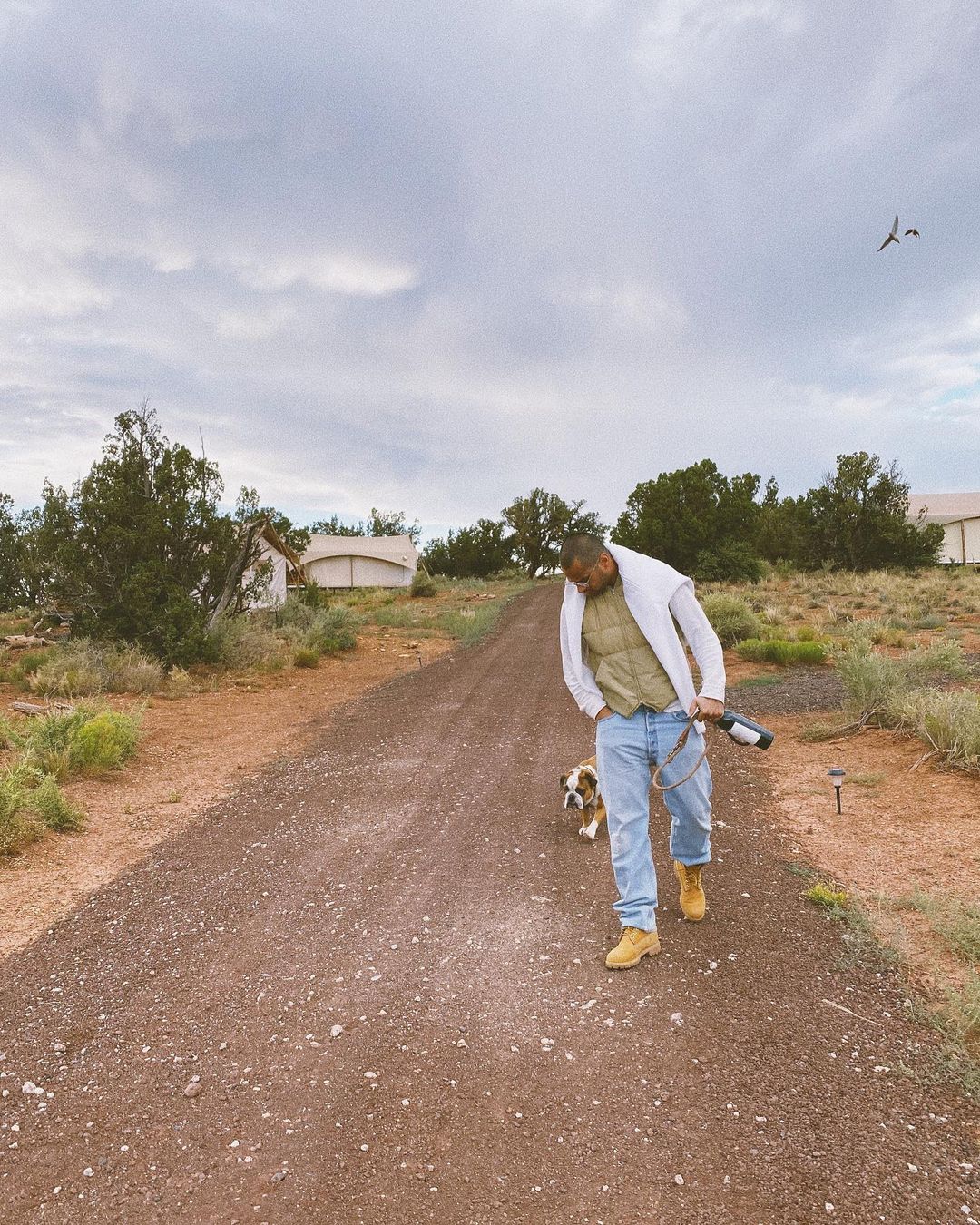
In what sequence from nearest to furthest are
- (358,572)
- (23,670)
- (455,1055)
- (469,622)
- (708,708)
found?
(455,1055), (708,708), (23,670), (469,622), (358,572)

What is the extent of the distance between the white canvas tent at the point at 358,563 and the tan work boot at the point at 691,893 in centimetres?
4404

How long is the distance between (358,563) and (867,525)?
29051 millimetres

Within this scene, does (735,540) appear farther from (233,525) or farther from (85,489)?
(85,489)

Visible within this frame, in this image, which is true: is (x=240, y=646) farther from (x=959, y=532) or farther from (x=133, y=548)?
(x=959, y=532)

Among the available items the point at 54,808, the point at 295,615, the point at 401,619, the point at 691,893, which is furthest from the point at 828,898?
the point at 401,619

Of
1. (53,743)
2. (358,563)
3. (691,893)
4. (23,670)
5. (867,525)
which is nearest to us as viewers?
(691,893)

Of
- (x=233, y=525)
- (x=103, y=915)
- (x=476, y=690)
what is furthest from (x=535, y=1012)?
(x=233, y=525)

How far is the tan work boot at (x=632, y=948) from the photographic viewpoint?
3551mm

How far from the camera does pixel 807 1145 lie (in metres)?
2.45

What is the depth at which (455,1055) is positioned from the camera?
299 centimetres

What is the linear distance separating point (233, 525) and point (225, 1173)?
14.4 meters

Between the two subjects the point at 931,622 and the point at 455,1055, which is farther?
the point at 931,622

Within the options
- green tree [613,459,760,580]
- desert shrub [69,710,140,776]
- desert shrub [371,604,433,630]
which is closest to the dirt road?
desert shrub [69,710,140,776]

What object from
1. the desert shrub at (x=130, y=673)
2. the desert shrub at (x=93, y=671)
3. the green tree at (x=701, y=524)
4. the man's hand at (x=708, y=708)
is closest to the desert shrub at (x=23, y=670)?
the desert shrub at (x=93, y=671)
